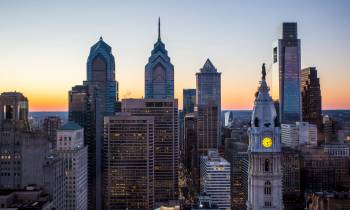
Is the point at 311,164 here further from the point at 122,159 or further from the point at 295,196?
the point at 122,159

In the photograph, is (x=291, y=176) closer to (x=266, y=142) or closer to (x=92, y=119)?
(x=92, y=119)

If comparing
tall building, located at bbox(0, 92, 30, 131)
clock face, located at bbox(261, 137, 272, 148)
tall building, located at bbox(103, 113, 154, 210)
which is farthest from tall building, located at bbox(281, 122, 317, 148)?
clock face, located at bbox(261, 137, 272, 148)

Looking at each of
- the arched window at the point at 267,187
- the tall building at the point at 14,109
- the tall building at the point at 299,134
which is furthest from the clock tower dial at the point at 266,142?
the tall building at the point at 299,134

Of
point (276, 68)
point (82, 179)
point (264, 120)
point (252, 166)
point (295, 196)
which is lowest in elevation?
point (295, 196)

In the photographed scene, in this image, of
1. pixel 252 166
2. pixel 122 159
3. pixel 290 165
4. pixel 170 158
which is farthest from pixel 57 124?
pixel 252 166

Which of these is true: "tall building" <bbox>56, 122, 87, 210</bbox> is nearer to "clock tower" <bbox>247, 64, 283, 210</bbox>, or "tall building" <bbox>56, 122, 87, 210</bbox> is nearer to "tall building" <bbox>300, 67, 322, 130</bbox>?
"clock tower" <bbox>247, 64, 283, 210</bbox>

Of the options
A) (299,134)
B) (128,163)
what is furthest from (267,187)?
(299,134)
